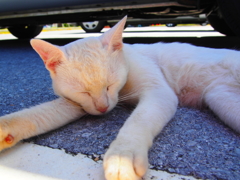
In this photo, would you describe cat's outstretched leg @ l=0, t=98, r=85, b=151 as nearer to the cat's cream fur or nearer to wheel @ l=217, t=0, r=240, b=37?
the cat's cream fur

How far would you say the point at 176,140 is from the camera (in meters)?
1.25

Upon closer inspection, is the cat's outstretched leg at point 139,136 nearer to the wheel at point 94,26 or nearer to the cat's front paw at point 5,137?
the cat's front paw at point 5,137

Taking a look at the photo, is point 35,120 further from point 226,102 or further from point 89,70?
point 226,102

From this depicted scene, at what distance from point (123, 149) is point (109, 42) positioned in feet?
2.61

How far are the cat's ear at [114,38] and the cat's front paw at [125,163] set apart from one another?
793mm

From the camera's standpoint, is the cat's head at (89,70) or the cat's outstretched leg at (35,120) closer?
the cat's outstretched leg at (35,120)

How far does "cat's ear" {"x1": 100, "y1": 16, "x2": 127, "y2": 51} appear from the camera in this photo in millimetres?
1558

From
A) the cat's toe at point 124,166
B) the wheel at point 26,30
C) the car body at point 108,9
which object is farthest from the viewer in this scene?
the wheel at point 26,30

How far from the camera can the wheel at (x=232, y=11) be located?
8.18 feet

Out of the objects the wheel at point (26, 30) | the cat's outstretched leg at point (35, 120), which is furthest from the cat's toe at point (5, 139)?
the wheel at point (26, 30)

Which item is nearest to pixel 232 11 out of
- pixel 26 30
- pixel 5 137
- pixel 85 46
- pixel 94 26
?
pixel 85 46

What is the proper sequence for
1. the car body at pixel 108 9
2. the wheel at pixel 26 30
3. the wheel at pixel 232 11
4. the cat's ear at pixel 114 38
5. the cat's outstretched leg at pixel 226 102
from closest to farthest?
1. the cat's outstretched leg at pixel 226 102
2. the cat's ear at pixel 114 38
3. the wheel at pixel 232 11
4. the car body at pixel 108 9
5. the wheel at pixel 26 30

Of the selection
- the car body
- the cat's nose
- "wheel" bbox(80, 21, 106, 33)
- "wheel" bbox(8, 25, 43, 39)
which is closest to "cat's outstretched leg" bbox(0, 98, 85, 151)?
the cat's nose

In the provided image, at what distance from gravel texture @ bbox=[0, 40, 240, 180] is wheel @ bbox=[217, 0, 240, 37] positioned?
134cm
